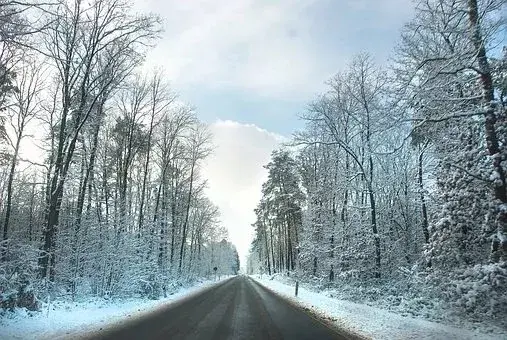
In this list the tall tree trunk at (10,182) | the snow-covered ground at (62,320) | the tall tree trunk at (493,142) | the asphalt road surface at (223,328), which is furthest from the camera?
the tall tree trunk at (10,182)

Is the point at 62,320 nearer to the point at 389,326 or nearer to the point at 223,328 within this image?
the point at 223,328

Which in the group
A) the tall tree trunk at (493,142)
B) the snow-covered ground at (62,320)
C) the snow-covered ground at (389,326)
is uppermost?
the tall tree trunk at (493,142)

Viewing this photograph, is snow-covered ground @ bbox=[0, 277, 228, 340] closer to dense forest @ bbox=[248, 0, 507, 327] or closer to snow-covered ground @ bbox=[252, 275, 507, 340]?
snow-covered ground @ bbox=[252, 275, 507, 340]

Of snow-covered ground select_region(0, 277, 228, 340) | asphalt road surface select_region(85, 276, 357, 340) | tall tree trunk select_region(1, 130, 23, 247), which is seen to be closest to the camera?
snow-covered ground select_region(0, 277, 228, 340)

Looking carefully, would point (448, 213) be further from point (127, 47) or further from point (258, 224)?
point (258, 224)

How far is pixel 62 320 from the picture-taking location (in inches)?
538

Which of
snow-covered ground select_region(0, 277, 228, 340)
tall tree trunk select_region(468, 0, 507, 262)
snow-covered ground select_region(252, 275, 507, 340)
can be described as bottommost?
snow-covered ground select_region(252, 275, 507, 340)

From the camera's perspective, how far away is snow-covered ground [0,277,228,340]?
1095 cm

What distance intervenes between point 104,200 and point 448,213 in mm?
21825

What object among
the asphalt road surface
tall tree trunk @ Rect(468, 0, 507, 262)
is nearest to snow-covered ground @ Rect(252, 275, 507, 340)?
the asphalt road surface

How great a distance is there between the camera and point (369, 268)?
25469mm

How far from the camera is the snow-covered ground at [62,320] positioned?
1095cm

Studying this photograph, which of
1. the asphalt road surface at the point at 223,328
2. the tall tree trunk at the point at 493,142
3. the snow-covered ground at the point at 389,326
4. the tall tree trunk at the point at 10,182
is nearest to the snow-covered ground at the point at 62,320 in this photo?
the asphalt road surface at the point at 223,328

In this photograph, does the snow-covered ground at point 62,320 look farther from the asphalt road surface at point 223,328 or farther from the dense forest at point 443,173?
the dense forest at point 443,173
